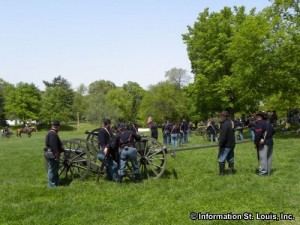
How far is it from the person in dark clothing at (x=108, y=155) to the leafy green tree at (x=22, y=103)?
70869 mm

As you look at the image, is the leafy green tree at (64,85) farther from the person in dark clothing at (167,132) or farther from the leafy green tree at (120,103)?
the person in dark clothing at (167,132)

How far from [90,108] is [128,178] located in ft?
220

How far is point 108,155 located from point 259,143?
4.26m

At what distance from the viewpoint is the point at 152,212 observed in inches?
291

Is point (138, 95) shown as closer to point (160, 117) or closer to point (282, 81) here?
point (160, 117)

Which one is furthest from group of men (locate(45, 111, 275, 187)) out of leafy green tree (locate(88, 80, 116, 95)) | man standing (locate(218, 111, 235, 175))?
leafy green tree (locate(88, 80, 116, 95))

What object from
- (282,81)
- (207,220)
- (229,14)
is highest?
(229,14)

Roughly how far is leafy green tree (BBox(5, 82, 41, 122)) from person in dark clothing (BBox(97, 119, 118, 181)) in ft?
233

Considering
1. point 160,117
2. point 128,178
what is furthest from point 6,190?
point 160,117

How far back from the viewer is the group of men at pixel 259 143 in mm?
10891

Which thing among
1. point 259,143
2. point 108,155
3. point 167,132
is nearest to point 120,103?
point 167,132

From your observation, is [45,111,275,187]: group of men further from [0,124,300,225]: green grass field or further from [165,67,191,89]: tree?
[165,67,191,89]: tree

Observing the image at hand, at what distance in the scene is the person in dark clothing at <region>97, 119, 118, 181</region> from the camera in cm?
1068

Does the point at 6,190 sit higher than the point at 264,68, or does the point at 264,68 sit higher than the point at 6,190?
the point at 264,68
